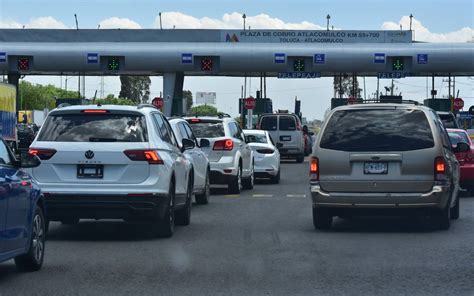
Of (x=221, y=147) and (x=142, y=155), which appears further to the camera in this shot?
(x=221, y=147)

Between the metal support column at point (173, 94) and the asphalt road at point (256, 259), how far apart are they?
3673cm

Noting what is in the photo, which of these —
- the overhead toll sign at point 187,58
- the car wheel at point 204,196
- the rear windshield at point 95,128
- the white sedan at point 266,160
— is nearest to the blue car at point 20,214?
the rear windshield at point 95,128

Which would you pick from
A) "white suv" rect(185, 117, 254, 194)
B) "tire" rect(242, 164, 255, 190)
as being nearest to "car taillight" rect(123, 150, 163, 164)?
"white suv" rect(185, 117, 254, 194)

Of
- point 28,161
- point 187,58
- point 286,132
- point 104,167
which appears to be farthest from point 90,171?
point 187,58

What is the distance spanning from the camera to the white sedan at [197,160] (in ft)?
63.0

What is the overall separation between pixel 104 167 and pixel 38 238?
279 cm

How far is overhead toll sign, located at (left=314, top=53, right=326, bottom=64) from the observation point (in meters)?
53.9

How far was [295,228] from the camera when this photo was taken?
1614 centimetres

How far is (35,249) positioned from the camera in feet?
36.8

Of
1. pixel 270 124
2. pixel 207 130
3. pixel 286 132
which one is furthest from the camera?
pixel 270 124

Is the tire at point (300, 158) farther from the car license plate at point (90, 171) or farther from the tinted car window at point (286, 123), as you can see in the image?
the car license plate at point (90, 171)

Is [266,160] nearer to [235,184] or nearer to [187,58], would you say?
[235,184]

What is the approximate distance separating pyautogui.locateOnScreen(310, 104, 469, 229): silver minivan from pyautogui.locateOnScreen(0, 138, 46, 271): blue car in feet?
16.5

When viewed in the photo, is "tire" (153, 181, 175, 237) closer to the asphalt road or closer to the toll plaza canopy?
the asphalt road
